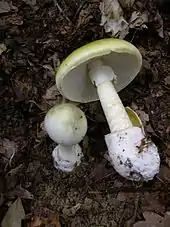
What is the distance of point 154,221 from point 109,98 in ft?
2.24

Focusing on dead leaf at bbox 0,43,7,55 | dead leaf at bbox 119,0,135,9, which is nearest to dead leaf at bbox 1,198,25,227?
dead leaf at bbox 0,43,7,55

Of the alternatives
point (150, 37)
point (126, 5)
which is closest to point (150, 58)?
point (150, 37)

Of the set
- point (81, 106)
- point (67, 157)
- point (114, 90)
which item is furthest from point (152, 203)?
point (81, 106)

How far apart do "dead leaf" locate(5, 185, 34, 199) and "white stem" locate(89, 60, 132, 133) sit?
0.57 m

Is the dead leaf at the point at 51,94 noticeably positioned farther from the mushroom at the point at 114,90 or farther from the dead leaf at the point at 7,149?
the dead leaf at the point at 7,149

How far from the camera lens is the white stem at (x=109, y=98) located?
93.6 inches

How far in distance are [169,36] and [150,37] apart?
145mm

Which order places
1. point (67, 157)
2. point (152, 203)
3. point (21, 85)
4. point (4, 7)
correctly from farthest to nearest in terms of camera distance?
point (4, 7)
point (21, 85)
point (67, 157)
point (152, 203)

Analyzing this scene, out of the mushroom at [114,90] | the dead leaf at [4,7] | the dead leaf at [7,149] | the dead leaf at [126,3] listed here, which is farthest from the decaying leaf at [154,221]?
the dead leaf at [4,7]

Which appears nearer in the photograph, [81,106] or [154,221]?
[154,221]

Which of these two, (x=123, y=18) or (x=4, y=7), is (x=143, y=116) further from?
(x=4, y=7)

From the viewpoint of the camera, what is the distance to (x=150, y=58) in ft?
9.77

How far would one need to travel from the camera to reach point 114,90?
2451 mm

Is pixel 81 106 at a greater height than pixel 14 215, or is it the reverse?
pixel 81 106
